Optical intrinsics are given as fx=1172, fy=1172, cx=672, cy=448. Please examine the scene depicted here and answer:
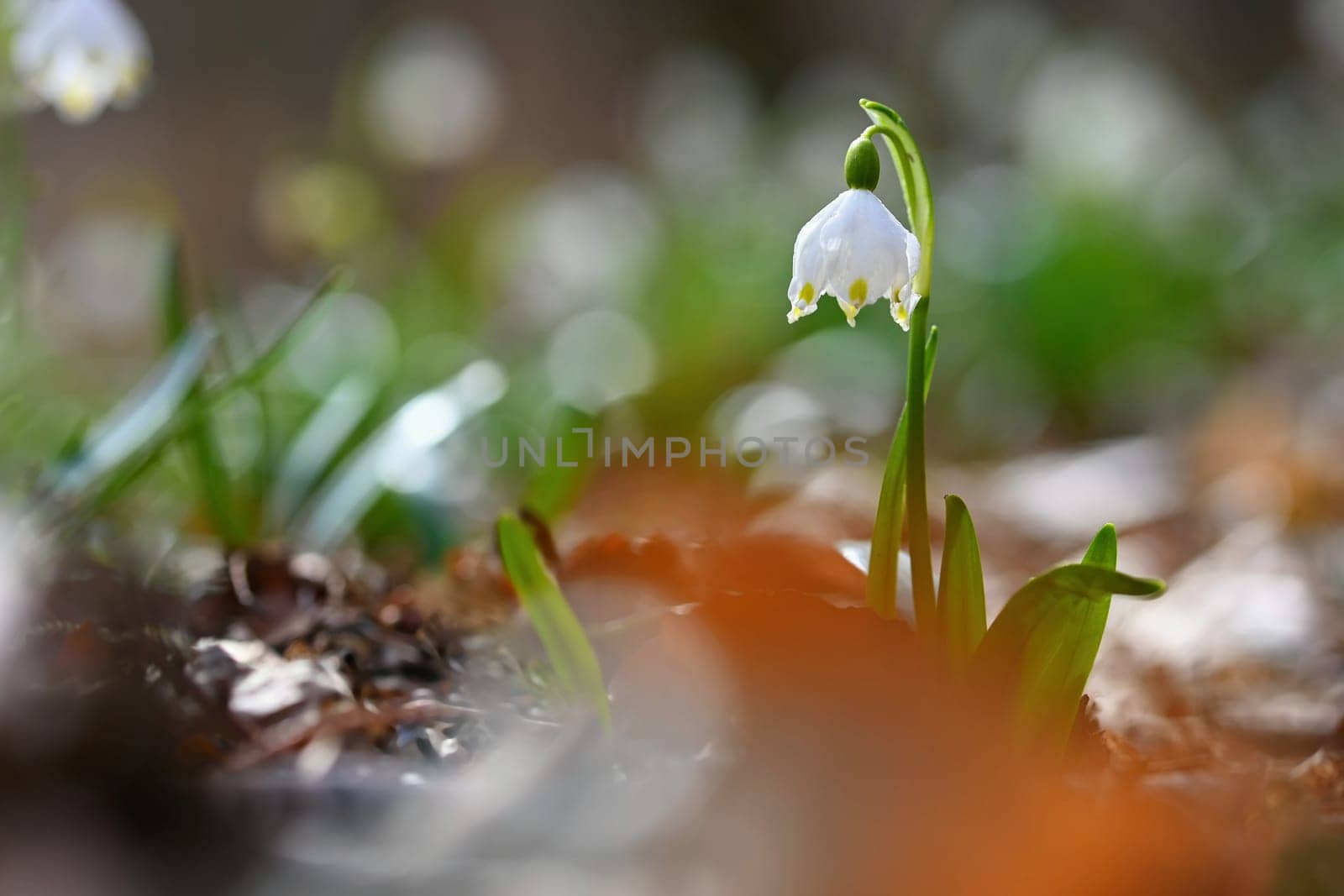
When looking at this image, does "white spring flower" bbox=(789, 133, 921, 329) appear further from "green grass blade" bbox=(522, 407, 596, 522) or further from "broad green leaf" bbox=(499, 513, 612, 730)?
"green grass blade" bbox=(522, 407, 596, 522)

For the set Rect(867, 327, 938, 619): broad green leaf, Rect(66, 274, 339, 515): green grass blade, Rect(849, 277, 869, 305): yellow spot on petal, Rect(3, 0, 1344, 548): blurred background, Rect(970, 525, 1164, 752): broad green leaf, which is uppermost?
Rect(3, 0, 1344, 548): blurred background

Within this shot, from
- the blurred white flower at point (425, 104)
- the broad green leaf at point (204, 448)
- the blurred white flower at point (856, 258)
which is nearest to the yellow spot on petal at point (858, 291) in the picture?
the blurred white flower at point (856, 258)

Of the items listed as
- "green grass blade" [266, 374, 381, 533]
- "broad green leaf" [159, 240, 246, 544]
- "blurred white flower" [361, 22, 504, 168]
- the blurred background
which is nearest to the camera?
"broad green leaf" [159, 240, 246, 544]

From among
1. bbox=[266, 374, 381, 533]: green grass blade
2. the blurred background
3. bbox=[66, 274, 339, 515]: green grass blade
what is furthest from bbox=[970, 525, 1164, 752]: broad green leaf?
bbox=[266, 374, 381, 533]: green grass blade

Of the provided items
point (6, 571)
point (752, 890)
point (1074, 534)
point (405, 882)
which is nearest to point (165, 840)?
point (405, 882)

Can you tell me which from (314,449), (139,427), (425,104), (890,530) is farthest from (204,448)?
(425,104)

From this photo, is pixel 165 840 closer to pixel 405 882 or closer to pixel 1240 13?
pixel 405 882
